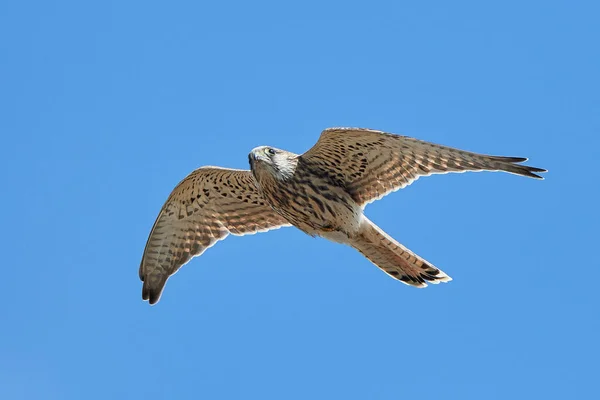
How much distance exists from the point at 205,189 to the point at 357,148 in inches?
85.0

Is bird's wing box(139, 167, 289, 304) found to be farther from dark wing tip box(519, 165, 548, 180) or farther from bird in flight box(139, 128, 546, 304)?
dark wing tip box(519, 165, 548, 180)

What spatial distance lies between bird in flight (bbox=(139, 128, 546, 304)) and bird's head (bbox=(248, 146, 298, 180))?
0.01 meters

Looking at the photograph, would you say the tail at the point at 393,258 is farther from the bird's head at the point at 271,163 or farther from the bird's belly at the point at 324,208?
the bird's head at the point at 271,163

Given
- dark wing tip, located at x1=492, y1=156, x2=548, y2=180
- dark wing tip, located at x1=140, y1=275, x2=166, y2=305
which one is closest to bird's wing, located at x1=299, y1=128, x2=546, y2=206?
dark wing tip, located at x1=492, y1=156, x2=548, y2=180

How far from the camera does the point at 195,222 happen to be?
1291cm

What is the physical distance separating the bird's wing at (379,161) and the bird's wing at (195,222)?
3.84ft

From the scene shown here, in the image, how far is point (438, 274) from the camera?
39.6 feet

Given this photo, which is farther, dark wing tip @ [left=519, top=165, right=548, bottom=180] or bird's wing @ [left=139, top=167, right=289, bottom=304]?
bird's wing @ [left=139, top=167, right=289, bottom=304]

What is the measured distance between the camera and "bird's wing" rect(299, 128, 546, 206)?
439 inches

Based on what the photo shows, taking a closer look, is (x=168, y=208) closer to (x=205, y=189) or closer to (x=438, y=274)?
(x=205, y=189)

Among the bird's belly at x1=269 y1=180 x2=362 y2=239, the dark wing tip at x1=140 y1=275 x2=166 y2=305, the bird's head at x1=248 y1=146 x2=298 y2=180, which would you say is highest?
the bird's head at x1=248 y1=146 x2=298 y2=180

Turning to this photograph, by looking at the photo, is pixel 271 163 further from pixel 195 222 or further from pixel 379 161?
pixel 195 222

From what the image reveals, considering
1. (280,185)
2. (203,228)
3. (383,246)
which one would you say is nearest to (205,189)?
(203,228)

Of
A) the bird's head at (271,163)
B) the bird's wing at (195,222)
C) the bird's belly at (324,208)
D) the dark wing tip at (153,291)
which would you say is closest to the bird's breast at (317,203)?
the bird's belly at (324,208)
